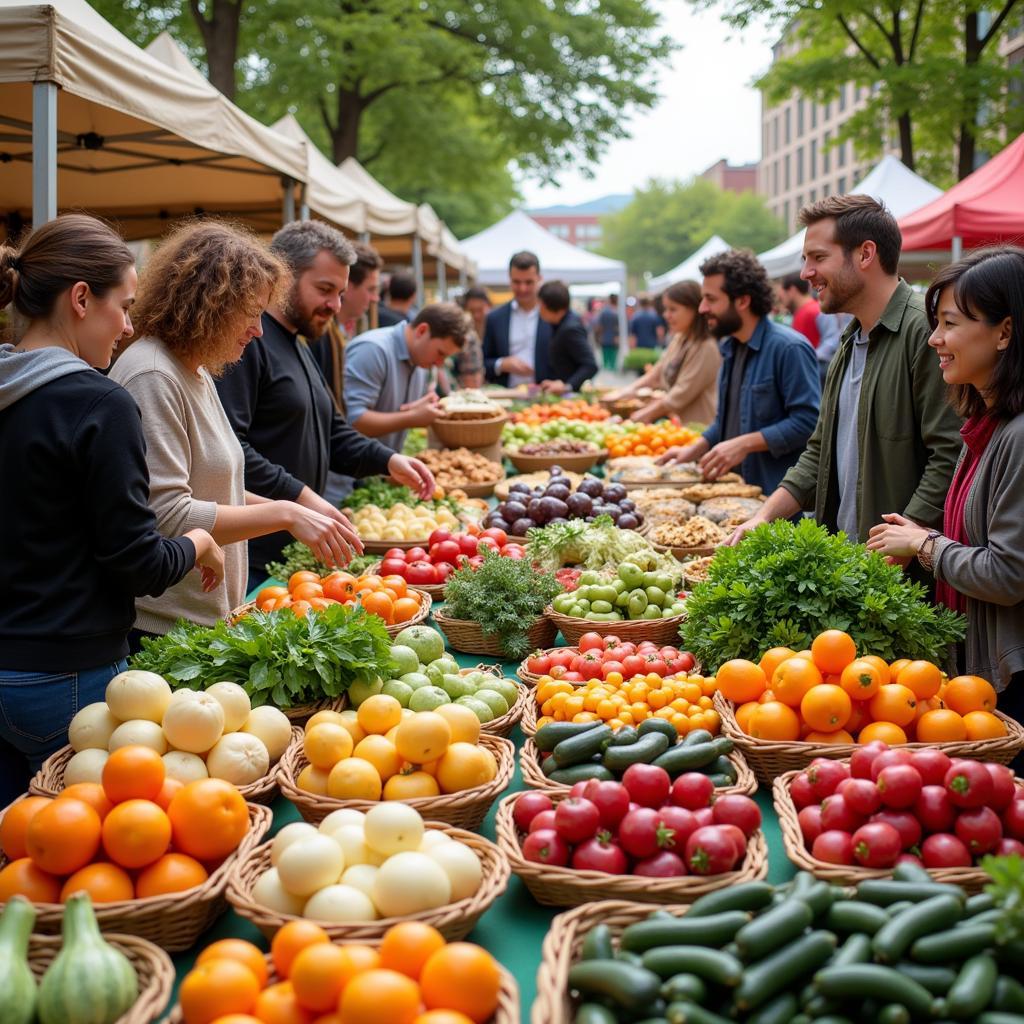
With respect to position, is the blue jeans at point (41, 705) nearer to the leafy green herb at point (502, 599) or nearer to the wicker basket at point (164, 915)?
the wicker basket at point (164, 915)

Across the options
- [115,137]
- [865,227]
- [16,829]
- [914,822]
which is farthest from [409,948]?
[115,137]

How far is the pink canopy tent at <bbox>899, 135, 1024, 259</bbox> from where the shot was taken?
923cm

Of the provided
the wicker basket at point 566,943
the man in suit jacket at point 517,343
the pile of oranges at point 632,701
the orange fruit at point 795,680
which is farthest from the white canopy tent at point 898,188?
the wicker basket at point 566,943

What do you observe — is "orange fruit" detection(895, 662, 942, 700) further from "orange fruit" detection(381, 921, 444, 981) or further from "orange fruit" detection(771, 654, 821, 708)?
"orange fruit" detection(381, 921, 444, 981)

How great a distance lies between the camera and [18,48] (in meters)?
4.02

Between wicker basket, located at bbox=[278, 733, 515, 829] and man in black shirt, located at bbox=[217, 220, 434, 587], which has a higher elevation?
man in black shirt, located at bbox=[217, 220, 434, 587]

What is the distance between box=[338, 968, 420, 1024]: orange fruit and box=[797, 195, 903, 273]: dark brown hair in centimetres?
328

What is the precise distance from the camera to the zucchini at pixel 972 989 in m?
1.51

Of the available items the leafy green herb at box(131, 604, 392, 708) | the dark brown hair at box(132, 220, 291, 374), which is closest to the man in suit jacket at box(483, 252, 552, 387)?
the dark brown hair at box(132, 220, 291, 374)

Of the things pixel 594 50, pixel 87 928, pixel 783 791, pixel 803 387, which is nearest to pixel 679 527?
pixel 803 387

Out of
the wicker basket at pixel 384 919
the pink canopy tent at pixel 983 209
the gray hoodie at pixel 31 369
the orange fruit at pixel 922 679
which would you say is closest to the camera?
the wicker basket at pixel 384 919

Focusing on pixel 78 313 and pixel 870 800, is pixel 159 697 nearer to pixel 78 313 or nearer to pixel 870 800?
pixel 78 313

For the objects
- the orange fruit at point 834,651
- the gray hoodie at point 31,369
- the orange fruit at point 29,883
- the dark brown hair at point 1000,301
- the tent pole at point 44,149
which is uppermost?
the tent pole at point 44,149

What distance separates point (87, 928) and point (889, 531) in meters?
2.41
